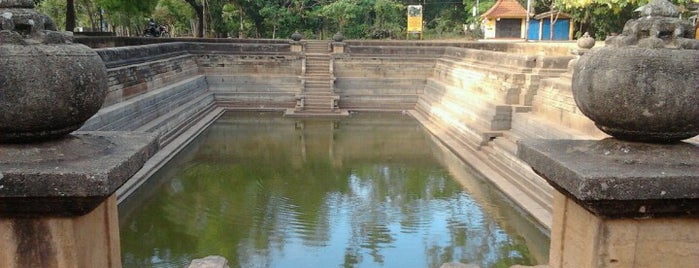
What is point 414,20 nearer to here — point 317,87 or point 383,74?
point 383,74

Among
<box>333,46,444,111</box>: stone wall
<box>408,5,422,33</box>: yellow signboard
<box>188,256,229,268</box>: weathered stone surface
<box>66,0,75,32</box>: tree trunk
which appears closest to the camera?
<box>188,256,229,268</box>: weathered stone surface

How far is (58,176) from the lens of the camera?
7.03 ft

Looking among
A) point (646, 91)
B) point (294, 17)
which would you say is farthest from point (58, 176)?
point (294, 17)

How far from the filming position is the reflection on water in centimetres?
651

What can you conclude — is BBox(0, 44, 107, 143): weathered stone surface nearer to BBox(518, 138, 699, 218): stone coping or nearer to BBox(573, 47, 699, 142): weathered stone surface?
BBox(518, 138, 699, 218): stone coping

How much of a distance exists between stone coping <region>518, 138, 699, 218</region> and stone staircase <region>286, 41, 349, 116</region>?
1492 centimetres

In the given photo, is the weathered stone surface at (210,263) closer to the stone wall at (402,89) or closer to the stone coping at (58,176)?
the stone coping at (58,176)

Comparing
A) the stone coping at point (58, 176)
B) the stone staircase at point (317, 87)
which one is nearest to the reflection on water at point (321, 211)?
the stone coping at point (58, 176)

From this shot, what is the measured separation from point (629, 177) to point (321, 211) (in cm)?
611

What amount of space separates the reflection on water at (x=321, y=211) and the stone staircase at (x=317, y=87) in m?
4.90

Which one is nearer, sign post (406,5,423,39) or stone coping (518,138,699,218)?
stone coping (518,138,699,218)

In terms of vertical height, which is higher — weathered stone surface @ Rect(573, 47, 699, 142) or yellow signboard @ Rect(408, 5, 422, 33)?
yellow signboard @ Rect(408, 5, 422, 33)

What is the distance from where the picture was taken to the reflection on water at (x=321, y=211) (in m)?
6.51

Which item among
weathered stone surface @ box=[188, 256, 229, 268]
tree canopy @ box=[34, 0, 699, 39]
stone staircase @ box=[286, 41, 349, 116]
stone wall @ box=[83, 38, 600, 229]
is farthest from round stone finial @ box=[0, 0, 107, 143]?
tree canopy @ box=[34, 0, 699, 39]
